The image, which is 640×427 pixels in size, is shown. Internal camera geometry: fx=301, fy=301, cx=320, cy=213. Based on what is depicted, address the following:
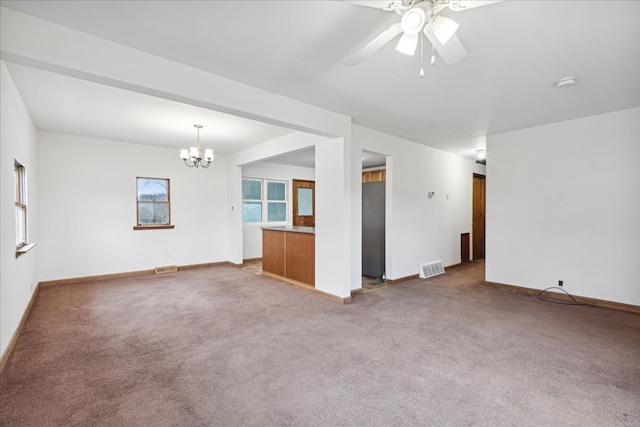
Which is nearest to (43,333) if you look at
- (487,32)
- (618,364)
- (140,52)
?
(140,52)

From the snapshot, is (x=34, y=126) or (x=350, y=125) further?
(x=34, y=126)

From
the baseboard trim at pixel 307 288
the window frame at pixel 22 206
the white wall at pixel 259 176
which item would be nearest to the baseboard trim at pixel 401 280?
the baseboard trim at pixel 307 288

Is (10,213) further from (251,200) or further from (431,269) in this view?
(431,269)

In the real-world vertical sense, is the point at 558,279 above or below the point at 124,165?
below

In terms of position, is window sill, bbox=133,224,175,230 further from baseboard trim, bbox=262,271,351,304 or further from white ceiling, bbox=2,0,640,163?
baseboard trim, bbox=262,271,351,304

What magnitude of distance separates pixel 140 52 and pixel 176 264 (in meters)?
4.79

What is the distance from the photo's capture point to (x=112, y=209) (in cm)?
552

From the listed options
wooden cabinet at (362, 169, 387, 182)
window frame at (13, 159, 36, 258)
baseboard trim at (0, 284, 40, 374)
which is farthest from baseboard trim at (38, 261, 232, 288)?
wooden cabinet at (362, 169, 387, 182)

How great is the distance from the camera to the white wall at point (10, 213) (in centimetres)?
249

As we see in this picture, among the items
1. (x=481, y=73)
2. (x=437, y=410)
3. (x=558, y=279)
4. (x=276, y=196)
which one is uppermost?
(x=481, y=73)

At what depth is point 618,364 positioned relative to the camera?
2.47 m

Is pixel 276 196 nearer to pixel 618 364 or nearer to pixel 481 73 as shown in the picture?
pixel 481 73

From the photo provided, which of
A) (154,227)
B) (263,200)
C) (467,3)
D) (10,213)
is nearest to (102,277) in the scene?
(154,227)

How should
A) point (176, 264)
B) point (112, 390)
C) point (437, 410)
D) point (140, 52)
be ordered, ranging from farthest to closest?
point (176, 264) → point (140, 52) → point (112, 390) → point (437, 410)
